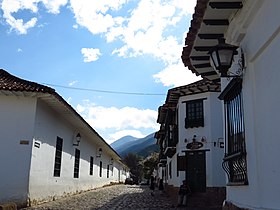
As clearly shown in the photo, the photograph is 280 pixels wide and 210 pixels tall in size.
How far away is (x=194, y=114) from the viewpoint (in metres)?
16.3

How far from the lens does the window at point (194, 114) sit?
52.3 feet

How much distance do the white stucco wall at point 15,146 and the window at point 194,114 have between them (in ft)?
23.4

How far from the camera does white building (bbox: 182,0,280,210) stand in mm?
4188

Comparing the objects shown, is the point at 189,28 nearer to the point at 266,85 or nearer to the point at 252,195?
the point at 266,85

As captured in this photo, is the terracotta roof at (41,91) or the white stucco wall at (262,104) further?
the terracotta roof at (41,91)

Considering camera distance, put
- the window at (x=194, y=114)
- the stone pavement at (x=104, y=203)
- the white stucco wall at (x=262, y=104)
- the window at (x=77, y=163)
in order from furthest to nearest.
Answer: the window at (x=77, y=163), the window at (x=194, y=114), the stone pavement at (x=104, y=203), the white stucco wall at (x=262, y=104)

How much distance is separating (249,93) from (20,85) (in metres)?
8.91

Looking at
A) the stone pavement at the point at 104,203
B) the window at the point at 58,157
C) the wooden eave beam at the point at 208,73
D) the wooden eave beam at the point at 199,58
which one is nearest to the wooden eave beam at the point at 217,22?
the wooden eave beam at the point at 199,58

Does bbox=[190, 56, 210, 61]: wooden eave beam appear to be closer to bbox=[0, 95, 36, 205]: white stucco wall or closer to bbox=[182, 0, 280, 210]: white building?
bbox=[182, 0, 280, 210]: white building

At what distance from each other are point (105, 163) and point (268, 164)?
30.1 meters

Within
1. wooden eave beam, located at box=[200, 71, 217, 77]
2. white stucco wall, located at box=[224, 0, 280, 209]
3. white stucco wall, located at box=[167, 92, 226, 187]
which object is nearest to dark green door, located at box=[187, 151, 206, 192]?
white stucco wall, located at box=[167, 92, 226, 187]

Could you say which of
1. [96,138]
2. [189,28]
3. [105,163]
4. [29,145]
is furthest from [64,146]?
[105,163]

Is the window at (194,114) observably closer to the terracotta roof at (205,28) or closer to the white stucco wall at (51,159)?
the white stucco wall at (51,159)

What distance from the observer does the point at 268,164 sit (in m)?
4.35
